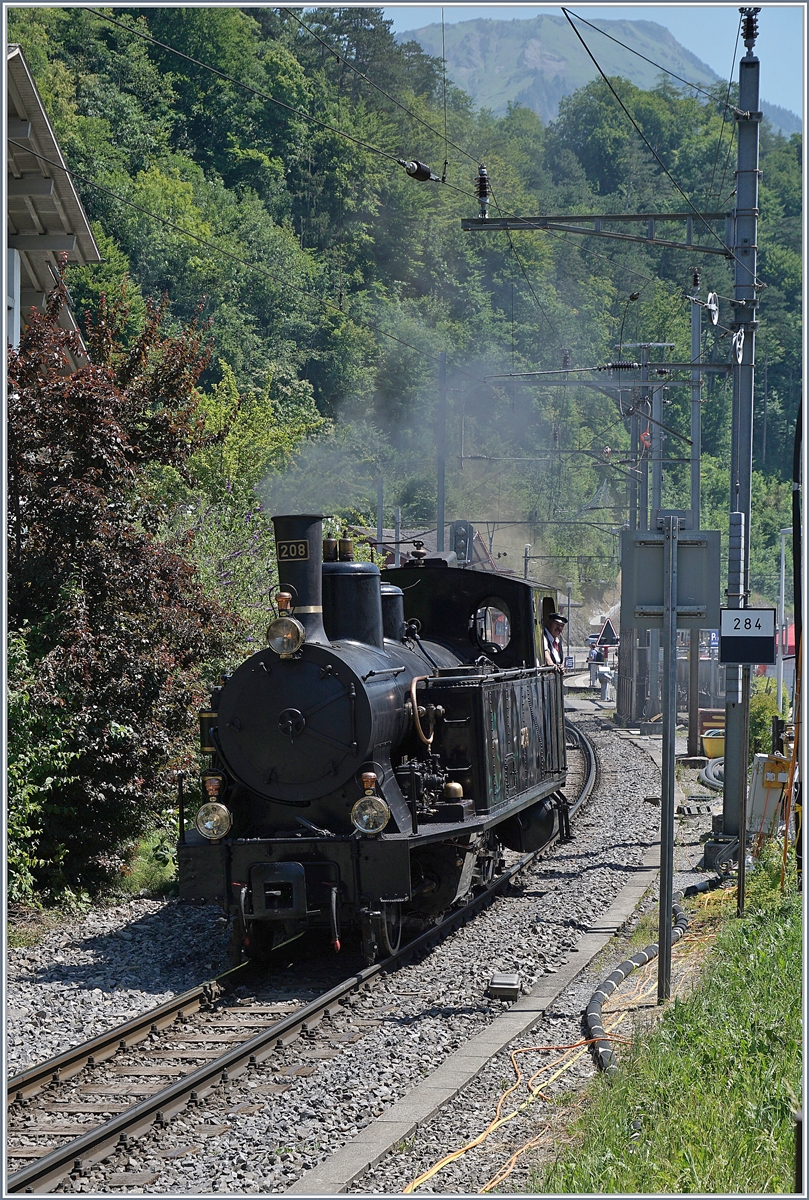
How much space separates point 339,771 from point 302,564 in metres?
1.56

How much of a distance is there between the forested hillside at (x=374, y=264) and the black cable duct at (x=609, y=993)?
2248 centimetres

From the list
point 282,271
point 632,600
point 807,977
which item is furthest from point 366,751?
point 282,271

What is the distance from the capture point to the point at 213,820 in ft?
28.8

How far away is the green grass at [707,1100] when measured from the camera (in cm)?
465

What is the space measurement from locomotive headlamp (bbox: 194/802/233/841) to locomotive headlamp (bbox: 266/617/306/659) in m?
1.22

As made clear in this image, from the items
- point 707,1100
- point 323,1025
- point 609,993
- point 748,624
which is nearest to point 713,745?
point 748,624

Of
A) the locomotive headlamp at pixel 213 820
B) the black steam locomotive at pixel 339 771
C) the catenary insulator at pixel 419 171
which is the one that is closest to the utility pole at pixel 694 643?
the catenary insulator at pixel 419 171

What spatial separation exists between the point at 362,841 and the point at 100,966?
7.34 ft

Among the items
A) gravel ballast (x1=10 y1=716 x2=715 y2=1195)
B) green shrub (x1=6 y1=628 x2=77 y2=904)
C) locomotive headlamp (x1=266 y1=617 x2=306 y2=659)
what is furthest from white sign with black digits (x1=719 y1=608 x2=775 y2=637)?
green shrub (x1=6 y1=628 x2=77 y2=904)

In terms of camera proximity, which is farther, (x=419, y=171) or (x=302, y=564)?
(x=419, y=171)

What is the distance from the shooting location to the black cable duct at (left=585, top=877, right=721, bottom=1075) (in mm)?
6707

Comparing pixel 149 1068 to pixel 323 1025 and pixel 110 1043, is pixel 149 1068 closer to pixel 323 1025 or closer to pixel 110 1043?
pixel 110 1043

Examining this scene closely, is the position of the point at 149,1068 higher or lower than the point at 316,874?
lower

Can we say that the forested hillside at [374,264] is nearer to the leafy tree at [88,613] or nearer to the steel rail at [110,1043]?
the leafy tree at [88,613]
